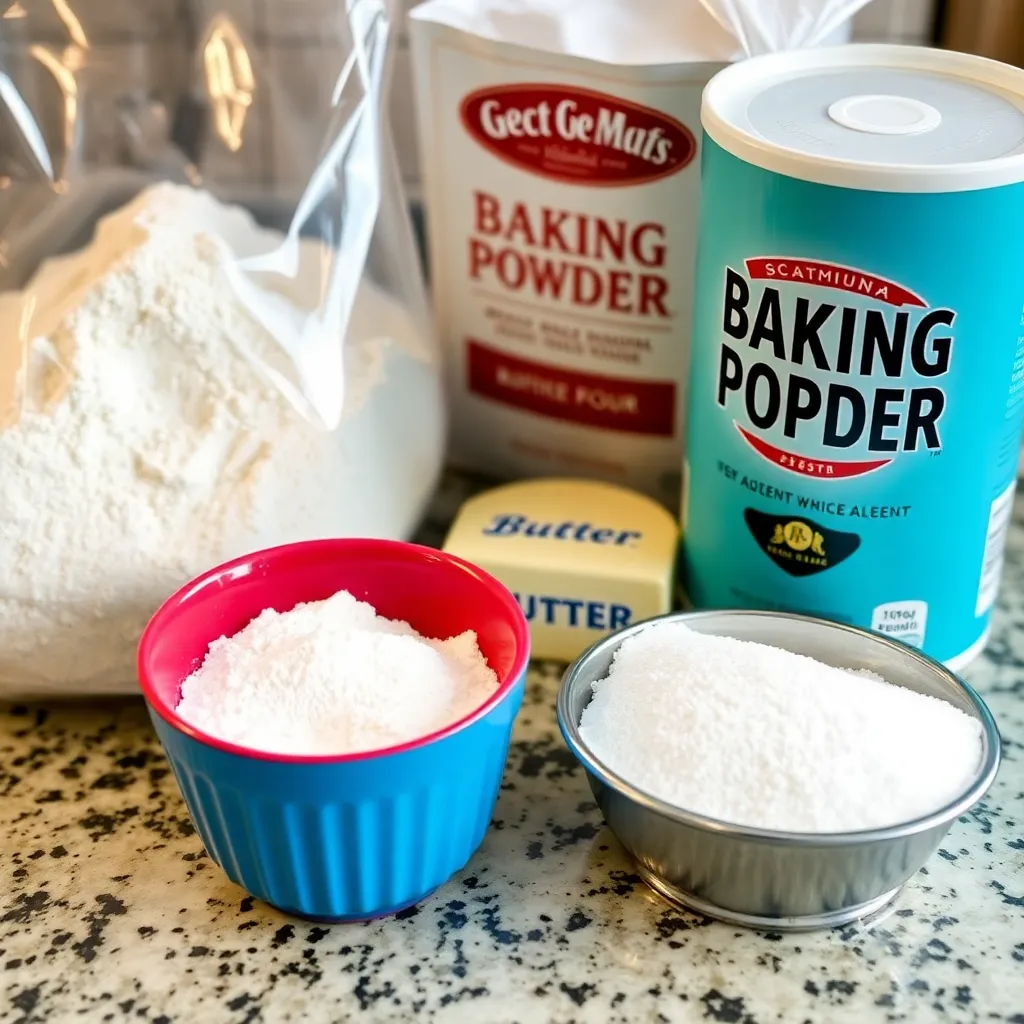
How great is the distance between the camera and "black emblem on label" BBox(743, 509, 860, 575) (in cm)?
63

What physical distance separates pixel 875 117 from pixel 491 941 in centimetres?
40

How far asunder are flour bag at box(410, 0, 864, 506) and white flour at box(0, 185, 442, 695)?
0.12 meters

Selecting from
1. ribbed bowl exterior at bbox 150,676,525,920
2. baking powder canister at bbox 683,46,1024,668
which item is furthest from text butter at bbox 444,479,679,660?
ribbed bowl exterior at bbox 150,676,525,920

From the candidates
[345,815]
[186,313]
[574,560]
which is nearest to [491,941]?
[345,815]

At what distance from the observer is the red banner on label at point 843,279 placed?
57 cm

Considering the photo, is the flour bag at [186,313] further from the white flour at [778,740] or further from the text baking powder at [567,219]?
the white flour at [778,740]

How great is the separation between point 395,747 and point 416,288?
37 centimetres

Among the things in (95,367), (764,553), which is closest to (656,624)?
(764,553)

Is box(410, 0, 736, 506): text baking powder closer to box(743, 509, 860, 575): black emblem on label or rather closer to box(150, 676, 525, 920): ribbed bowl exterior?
box(743, 509, 860, 575): black emblem on label

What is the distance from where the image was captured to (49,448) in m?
0.63

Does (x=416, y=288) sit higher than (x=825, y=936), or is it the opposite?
(x=416, y=288)

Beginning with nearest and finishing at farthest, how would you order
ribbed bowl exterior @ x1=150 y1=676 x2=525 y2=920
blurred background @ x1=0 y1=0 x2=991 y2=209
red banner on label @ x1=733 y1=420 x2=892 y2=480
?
1. ribbed bowl exterior @ x1=150 y1=676 x2=525 y2=920
2. red banner on label @ x1=733 y1=420 x2=892 y2=480
3. blurred background @ x1=0 y1=0 x2=991 y2=209

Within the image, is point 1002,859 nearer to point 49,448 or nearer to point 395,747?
point 395,747

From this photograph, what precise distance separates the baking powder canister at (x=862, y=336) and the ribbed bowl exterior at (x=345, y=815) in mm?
181
